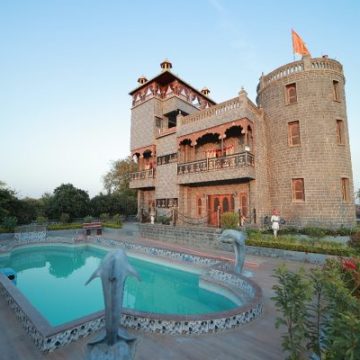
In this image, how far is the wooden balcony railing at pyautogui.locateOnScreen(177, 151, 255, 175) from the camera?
48.9ft

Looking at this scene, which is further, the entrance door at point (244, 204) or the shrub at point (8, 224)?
the shrub at point (8, 224)

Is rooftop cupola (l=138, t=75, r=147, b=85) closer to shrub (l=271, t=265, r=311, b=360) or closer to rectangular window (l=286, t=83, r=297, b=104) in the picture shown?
rectangular window (l=286, t=83, r=297, b=104)

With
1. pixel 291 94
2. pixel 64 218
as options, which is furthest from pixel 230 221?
pixel 64 218

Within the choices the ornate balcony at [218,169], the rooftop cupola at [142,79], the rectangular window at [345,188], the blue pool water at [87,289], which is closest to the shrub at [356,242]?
the blue pool water at [87,289]

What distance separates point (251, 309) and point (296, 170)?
12.4 m

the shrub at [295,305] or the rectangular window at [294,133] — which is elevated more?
the rectangular window at [294,133]

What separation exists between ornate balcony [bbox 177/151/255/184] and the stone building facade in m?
0.07

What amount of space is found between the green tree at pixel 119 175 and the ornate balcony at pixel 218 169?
70.8 feet

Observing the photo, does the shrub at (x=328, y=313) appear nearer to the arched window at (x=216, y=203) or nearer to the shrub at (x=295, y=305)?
the shrub at (x=295, y=305)

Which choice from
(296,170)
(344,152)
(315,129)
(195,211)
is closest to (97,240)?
(195,211)

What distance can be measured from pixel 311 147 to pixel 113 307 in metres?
15.7

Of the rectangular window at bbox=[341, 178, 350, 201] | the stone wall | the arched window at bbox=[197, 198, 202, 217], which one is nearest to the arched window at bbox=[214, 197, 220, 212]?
the arched window at bbox=[197, 198, 202, 217]

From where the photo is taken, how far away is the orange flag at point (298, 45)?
1709 cm

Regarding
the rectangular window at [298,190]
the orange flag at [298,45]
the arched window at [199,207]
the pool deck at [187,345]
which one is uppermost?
the orange flag at [298,45]
